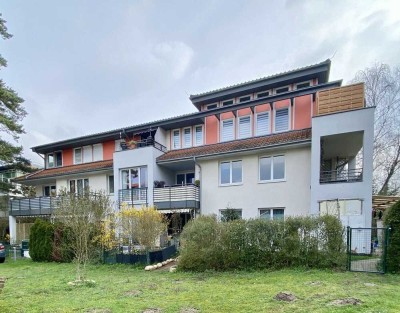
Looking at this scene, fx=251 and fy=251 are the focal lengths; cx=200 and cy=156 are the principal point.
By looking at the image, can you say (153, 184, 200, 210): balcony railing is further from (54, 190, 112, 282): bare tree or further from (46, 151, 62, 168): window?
(46, 151, 62, 168): window

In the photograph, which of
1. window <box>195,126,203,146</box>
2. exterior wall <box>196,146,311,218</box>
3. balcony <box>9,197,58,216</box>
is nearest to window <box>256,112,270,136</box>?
exterior wall <box>196,146,311,218</box>

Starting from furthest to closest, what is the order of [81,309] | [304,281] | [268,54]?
1. [268,54]
2. [304,281]
3. [81,309]

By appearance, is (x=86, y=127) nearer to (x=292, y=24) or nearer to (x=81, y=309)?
(x=292, y=24)

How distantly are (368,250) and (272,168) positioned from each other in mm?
6612

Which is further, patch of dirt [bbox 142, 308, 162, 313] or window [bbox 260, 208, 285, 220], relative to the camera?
window [bbox 260, 208, 285, 220]

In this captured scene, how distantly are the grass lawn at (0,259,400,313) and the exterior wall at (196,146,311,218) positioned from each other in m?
6.35

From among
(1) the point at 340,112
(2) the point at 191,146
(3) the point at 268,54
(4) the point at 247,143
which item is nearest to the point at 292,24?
(3) the point at 268,54

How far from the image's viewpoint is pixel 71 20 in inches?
631

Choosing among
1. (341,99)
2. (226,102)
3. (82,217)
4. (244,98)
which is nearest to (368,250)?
(341,99)

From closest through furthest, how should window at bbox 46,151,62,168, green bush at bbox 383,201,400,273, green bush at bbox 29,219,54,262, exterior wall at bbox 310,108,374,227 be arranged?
1. green bush at bbox 383,201,400,273
2. exterior wall at bbox 310,108,374,227
3. green bush at bbox 29,219,54,262
4. window at bbox 46,151,62,168

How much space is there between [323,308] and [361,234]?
1002cm

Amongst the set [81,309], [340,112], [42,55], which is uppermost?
[42,55]

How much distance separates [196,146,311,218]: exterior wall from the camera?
15.2 metres

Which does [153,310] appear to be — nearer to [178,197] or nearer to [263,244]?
[263,244]
